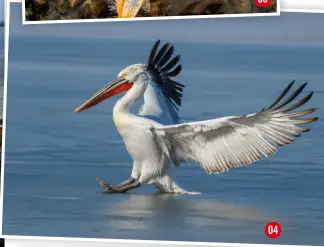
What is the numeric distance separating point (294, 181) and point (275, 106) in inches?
14.7

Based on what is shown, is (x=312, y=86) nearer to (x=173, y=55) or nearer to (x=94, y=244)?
(x=173, y=55)

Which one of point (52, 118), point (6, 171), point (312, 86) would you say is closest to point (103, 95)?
point (52, 118)

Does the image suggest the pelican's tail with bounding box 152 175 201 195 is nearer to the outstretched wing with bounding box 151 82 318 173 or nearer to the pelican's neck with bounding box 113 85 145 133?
the outstretched wing with bounding box 151 82 318 173

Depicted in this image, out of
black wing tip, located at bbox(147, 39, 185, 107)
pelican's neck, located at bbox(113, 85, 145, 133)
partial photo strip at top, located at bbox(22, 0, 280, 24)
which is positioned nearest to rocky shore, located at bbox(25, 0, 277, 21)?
partial photo strip at top, located at bbox(22, 0, 280, 24)

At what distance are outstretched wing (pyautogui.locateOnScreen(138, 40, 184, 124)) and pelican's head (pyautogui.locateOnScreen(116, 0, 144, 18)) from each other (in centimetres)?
19

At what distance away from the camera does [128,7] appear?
5223 millimetres

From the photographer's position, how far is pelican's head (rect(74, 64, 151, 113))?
5.29 metres

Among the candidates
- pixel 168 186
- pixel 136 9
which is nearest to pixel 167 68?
pixel 136 9

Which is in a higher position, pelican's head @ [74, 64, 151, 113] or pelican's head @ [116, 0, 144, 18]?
pelican's head @ [116, 0, 144, 18]

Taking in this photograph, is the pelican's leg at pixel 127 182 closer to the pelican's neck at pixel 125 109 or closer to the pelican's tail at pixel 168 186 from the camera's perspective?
the pelican's tail at pixel 168 186

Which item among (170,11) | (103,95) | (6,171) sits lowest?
(6,171)

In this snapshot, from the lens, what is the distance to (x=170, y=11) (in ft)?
17.1

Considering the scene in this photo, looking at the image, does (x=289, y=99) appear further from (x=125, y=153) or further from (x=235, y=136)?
(x=125, y=153)

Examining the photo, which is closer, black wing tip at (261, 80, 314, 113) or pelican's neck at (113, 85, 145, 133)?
black wing tip at (261, 80, 314, 113)
